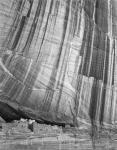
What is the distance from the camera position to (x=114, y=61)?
8820 millimetres

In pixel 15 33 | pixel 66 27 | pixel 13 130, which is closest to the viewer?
pixel 13 130

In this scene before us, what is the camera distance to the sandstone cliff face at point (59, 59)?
750cm

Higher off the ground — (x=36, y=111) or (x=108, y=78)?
(x=108, y=78)

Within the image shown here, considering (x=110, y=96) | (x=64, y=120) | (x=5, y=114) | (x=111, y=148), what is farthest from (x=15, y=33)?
(x=111, y=148)

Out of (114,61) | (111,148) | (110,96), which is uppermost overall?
(114,61)

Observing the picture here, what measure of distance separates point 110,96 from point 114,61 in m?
0.94

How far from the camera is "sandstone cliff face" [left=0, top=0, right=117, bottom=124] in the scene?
7496mm

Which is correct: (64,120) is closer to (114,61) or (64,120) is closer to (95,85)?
(95,85)

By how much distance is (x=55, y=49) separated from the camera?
7961 millimetres

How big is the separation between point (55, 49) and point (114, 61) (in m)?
1.80

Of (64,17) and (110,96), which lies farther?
(110,96)

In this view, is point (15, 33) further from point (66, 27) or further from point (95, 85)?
point (95, 85)

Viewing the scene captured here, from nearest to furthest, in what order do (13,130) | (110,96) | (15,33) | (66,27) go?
(13,130)
(15,33)
(66,27)
(110,96)

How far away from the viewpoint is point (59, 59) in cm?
802
